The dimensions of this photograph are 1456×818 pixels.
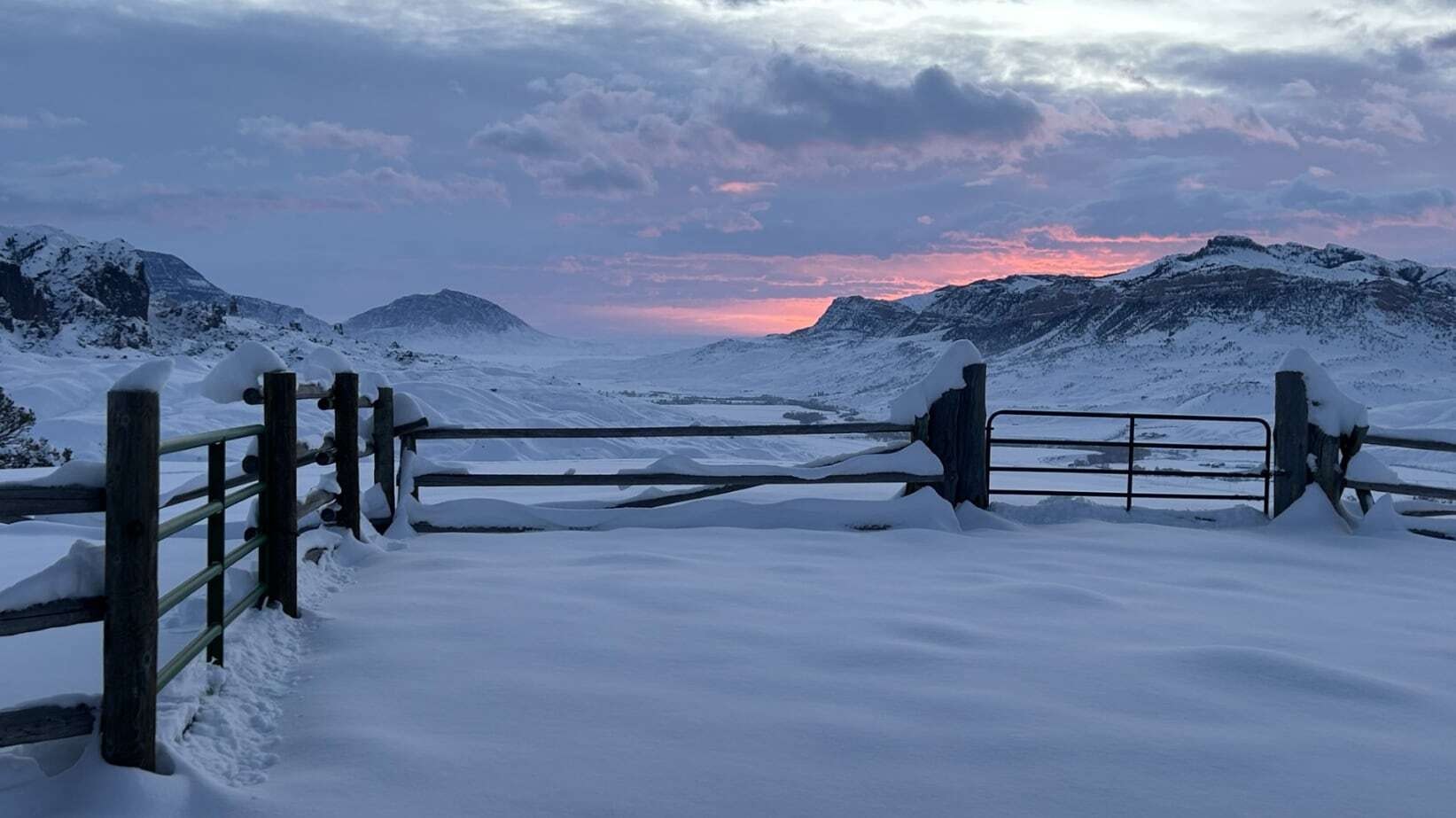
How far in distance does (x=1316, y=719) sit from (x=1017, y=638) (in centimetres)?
142

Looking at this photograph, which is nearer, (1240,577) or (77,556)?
(77,556)

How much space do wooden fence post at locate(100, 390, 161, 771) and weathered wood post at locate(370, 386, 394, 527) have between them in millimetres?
5423

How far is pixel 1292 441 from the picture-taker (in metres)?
10.2

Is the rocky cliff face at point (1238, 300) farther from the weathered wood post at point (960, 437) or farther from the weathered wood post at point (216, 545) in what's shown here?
the weathered wood post at point (216, 545)

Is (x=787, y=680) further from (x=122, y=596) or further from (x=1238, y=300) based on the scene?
(x=1238, y=300)

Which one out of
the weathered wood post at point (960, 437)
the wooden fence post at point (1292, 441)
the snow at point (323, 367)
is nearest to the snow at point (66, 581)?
the snow at point (323, 367)

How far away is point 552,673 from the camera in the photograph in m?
4.85

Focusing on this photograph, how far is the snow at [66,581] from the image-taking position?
3.29 metres

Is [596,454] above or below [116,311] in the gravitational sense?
below

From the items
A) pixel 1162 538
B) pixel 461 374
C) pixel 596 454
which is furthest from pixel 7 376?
pixel 1162 538

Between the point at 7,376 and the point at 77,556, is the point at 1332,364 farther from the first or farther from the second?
the point at 77,556

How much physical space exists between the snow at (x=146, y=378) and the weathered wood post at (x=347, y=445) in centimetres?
362

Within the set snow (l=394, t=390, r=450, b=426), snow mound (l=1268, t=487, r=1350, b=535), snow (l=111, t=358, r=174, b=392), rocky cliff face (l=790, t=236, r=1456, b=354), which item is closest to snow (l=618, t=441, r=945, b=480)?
snow (l=394, t=390, r=450, b=426)

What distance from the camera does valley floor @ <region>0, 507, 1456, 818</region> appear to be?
3660mm
